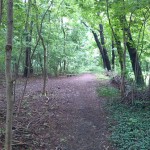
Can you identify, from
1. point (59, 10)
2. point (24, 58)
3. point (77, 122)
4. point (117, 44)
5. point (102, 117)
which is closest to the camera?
point (77, 122)

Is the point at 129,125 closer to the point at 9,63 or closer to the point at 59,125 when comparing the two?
the point at 59,125

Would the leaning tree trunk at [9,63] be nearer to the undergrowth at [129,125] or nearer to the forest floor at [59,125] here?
the forest floor at [59,125]

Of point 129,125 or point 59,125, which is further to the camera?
point 59,125

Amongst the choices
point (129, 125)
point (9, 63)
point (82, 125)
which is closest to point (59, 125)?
point (82, 125)

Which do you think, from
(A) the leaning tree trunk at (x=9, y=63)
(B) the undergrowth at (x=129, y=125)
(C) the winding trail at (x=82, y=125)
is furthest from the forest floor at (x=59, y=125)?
(A) the leaning tree trunk at (x=9, y=63)

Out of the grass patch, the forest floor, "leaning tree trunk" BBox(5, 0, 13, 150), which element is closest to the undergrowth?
the grass patch

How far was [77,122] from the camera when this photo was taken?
768 centimetres

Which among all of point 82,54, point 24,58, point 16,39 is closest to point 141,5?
point 16,39

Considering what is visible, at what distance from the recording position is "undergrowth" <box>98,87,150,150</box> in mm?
5884

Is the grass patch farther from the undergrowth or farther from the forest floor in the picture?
the forest floor

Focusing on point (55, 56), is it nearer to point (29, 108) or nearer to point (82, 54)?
point (82, 54)

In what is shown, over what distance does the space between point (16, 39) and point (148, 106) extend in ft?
27.5

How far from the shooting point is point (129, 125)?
7.16 meters

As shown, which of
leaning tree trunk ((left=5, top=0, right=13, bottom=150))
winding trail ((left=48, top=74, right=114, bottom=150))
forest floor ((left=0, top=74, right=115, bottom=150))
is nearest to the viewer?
leaning tree trunk ((left=5, top=0, right=13, bottom=150))
